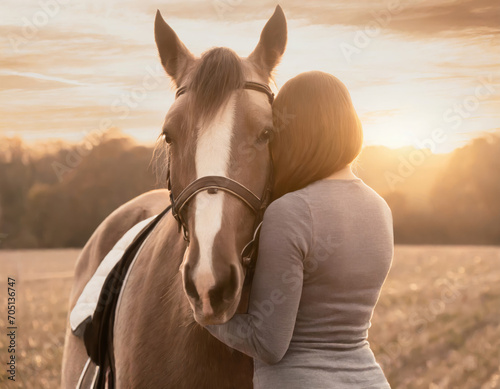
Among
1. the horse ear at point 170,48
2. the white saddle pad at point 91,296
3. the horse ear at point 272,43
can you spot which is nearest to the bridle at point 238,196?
the horse ear at point 272,43

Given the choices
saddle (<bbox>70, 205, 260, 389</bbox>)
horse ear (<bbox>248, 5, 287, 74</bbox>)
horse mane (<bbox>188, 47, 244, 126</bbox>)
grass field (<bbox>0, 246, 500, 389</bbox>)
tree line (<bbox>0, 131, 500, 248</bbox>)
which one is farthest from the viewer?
tree line (<bbox>0, 131, 500, 248</bbox>)

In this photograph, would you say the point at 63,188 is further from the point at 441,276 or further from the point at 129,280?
the point at 129,280

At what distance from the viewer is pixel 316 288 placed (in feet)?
5.98

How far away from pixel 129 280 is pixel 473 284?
7.79m

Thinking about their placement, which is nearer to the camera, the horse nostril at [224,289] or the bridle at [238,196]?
the horse nostril at [224,289]

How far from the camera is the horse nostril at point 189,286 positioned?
5.80ft

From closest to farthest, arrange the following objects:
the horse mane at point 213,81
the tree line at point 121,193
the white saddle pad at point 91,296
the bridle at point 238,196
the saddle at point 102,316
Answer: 1. the bridle at point 238,196
2. the horse mane at point 213,81
3. the saddle at point 102,316
4. the white saddle pad at point 91,296
5. the tree line at point 121,193

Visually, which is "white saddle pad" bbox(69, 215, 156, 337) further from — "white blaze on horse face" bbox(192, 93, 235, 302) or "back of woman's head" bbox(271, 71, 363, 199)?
"back of woman's head" bbox(271, 71, 363, 199)

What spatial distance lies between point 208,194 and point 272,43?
0.96 meters

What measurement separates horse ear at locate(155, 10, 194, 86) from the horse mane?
353 mm

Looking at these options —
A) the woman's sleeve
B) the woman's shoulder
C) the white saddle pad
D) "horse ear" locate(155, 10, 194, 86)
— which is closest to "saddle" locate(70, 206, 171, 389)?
the white saddle pad

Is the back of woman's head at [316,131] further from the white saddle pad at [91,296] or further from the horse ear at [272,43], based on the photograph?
the white saddle pad at [91,296]

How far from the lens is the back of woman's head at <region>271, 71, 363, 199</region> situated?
1.91 metres

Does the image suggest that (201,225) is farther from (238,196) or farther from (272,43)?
(272,43)
